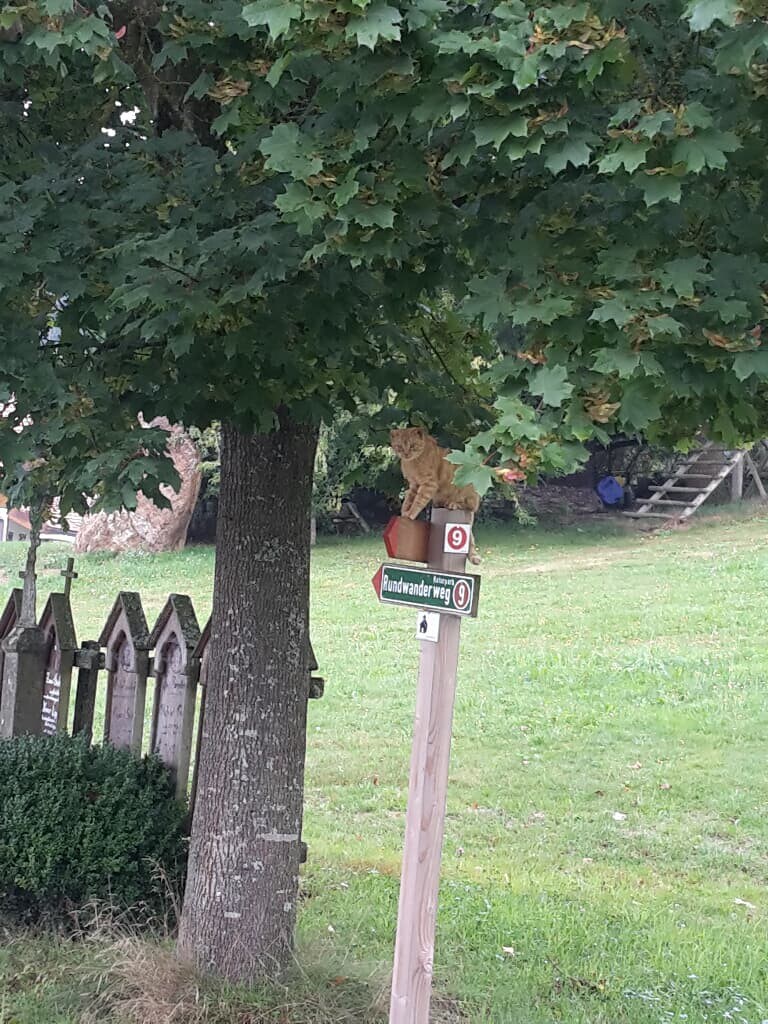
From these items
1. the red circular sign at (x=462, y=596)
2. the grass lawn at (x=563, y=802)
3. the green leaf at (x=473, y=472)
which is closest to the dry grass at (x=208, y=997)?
the grass lawn at (x=563, y=802)

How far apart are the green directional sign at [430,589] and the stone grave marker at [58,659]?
6.95 feet

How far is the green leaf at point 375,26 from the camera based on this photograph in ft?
6.04

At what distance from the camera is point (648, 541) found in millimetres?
17500

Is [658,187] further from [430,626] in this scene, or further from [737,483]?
[737,483]

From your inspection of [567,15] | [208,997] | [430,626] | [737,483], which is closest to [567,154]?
[567,15]

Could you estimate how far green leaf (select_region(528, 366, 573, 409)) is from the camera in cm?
186

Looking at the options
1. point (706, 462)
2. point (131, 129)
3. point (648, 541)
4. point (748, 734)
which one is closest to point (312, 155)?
point (131, 129)

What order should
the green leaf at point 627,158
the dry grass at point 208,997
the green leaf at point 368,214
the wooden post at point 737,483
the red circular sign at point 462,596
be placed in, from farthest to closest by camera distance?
the wooden post at point 737,483 → the dry grass at point 208,997 → the red circular sign at point 462,596 → the green leaf at point 368,214 → the green leaf at point 627,158

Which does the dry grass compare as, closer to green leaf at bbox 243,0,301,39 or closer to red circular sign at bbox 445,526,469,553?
red circular sign at bbox 445,526,469,553

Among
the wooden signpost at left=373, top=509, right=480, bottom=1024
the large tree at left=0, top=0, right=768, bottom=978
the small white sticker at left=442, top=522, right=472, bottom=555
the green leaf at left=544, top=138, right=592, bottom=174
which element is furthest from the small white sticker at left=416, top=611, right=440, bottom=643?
the green leaf at left=544, top=138, right=592, bottom=174

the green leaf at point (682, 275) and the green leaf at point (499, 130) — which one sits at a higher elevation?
the green leaf at point (499, 130)

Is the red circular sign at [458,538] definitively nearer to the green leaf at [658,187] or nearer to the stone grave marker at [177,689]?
the green leaf at [658,187]

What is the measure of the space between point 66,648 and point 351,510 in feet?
49.0

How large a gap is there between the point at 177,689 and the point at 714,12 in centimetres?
323
